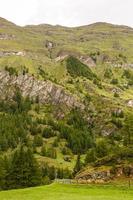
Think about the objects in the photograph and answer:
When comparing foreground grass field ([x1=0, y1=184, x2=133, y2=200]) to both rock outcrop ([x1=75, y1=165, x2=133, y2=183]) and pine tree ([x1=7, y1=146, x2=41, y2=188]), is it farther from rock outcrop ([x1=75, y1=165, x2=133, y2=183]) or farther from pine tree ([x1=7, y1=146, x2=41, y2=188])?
pine tree ([x1=7, y1=146, x2=41, y2=188])

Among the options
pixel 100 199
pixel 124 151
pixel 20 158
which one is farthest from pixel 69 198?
pixel 20 158

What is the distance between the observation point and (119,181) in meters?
87.0

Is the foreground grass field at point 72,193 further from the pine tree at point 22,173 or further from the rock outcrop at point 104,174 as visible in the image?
the pine tree at point 22,173

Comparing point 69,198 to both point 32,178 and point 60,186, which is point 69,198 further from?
point 32,178

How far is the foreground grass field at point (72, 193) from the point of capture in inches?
2685

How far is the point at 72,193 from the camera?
7481 centimetres

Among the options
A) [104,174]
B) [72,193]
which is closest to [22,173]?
[104,174]

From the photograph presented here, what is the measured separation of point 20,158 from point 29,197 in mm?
63164

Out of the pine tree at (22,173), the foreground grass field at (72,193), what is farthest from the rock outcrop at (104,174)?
the pine tree at (22,173)

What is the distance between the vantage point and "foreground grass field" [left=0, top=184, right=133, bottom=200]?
68.2 metres

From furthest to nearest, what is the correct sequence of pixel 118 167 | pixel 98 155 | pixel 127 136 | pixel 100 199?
pixel 98 155, pixel 127 136, pixel 118 167, pixel 100 199

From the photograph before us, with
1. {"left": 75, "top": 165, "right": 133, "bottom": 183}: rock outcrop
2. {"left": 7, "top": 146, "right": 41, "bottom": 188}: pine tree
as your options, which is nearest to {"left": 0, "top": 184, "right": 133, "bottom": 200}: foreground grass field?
{"left": 75, "top": 165, "right": 133, "bottom": 183}: rock outcrop

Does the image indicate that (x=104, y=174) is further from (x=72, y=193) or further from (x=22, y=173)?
(x=22, y=173)

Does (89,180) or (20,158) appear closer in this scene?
(89,180)
